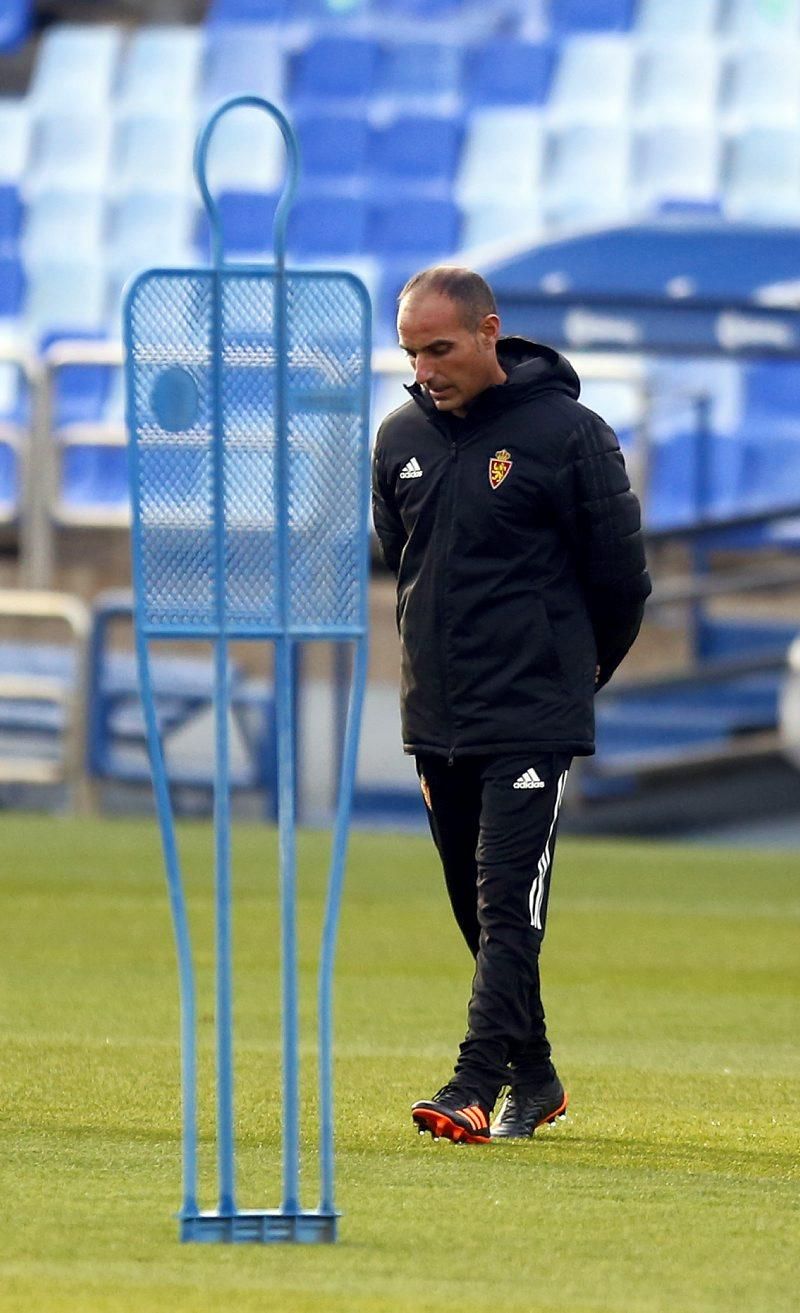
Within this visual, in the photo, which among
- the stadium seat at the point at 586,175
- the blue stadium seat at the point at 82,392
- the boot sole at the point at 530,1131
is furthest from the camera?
the stadium seat at the point at 586,175

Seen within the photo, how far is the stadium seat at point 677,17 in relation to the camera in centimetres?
2467

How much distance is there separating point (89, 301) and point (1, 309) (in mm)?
847

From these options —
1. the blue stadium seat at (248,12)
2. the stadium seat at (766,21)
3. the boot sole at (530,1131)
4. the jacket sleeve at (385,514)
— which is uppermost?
the blue stadium seat at (248,12)

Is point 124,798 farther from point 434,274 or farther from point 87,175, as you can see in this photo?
point 434,274

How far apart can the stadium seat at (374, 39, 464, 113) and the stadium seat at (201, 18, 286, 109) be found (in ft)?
3.23

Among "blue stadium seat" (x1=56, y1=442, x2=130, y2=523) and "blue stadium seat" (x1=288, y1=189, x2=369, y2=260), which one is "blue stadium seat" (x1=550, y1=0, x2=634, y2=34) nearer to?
"blue stadium seat" (x1=288, y1=189, x2=369, y2=260)

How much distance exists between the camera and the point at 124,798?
1775 cm

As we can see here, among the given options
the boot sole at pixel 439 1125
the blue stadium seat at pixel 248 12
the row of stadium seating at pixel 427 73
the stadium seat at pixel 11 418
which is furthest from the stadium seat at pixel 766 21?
the boot sole at pixel 439 1125

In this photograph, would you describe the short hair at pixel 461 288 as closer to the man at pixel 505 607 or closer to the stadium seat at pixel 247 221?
the man at pixel 505 607

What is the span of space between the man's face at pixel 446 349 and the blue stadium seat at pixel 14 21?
21700mm

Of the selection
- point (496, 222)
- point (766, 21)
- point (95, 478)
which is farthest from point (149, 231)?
point (766, 21)

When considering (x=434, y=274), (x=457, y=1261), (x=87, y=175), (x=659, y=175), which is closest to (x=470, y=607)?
(x=434, y=274)

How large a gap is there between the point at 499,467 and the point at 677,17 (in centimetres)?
2058

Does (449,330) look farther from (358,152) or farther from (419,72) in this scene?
(419,72)
